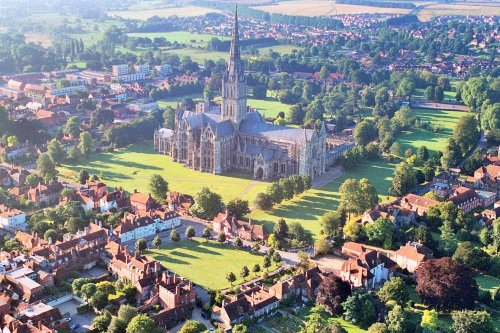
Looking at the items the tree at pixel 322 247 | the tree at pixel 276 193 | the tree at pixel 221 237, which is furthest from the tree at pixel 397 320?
the tree at pixel 276 193

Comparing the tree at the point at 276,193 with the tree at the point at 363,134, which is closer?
the tree at the point at 276,193

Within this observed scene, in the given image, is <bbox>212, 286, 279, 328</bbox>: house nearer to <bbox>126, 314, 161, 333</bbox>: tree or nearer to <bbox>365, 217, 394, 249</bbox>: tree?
<bbox>126, 314, 161, 333</bbox>: tree

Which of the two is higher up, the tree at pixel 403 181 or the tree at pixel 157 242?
the tree at pixel 403 181

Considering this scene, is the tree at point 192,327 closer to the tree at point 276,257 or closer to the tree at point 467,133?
the tree at point 276,257

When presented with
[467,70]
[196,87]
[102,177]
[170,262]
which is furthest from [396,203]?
[467,70]

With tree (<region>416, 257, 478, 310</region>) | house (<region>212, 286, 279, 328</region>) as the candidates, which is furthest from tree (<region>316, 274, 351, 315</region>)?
tree (<region>416, 257, 478, 310</region>)

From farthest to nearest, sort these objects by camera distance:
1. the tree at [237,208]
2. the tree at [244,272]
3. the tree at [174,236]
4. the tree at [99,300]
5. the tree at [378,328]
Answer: the tree at [237,208]
the tree at [174,236]
the tree at [244,272]
the tree at [99,300]
the tree at [378,328]
